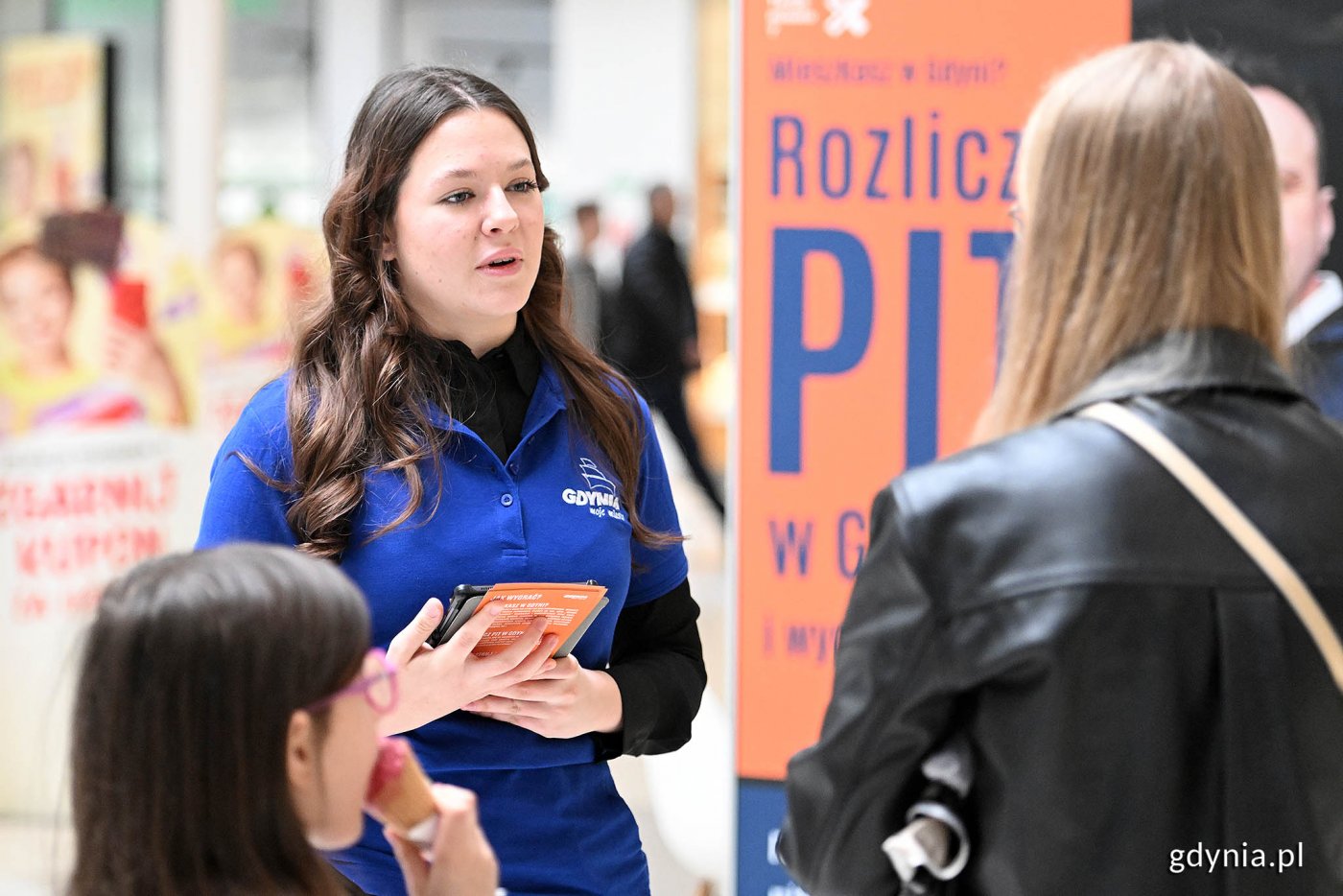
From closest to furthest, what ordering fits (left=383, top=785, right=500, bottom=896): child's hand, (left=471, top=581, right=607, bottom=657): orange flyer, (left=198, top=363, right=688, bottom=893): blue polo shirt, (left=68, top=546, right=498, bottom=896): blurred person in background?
(left=68, top=546, right=498, bottom=896): blurred person in background → (left=383, top=785, right=500, bottom=896): child's hand → (left=471, top=581, right=607, bottom=657): orange flyer → (left=198, top=363, right=688, bottom=893): blue polo shirt

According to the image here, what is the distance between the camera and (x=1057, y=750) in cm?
136

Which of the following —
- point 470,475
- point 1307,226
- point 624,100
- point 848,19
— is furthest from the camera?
point 624,100

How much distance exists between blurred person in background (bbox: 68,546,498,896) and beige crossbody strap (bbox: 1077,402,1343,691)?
2.41ft

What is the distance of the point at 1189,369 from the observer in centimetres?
139

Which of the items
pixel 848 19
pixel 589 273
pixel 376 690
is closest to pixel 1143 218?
pixel 376 690

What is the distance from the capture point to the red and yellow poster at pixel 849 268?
297 centimetres

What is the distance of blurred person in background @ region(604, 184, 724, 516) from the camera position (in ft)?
31.0

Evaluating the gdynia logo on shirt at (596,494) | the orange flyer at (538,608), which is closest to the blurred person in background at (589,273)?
the gdynia logo on shirt at (596,494)

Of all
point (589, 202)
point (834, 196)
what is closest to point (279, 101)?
point (589, 202)

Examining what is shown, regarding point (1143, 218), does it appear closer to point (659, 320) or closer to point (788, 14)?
point (788, 14)

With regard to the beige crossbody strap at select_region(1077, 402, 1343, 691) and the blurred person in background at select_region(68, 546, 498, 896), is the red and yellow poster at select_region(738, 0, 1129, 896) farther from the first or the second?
the blurred person in background at select_region(68, 546, 498, 896)

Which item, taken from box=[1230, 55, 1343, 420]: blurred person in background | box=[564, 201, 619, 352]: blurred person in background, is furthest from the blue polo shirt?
box=[564, 201, 619, 352]: blurred person in background

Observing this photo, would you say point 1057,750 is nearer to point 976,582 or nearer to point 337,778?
point 976,582

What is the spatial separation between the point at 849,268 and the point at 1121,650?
5.82ft
